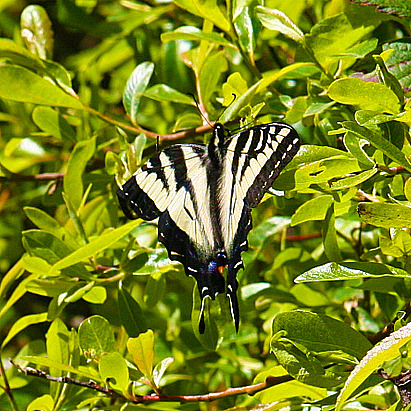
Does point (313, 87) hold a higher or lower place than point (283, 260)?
higher

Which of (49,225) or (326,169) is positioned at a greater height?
(326,169)

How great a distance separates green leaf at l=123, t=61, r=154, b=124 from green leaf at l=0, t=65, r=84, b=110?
99mm

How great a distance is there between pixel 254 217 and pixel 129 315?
0.88 ft

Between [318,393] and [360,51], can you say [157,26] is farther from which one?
[318,393]

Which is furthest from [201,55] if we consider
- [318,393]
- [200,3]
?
[318,393]

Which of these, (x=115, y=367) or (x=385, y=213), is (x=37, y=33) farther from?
(x=385, y=213)

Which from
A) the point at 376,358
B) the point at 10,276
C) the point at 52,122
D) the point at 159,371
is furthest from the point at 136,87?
the point at 376,358

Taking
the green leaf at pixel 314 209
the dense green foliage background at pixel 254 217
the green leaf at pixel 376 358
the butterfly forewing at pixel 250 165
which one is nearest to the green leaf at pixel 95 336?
the dense green foliage background at pixel 254 217

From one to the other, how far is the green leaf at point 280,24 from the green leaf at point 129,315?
44 cm

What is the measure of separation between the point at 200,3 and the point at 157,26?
0.55 meters

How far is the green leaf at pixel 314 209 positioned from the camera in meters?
0.76

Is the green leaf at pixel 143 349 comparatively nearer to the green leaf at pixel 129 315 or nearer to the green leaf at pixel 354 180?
the green leaf at pixel 129 315

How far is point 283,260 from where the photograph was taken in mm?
1031

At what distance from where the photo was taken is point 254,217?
107 centimetres
